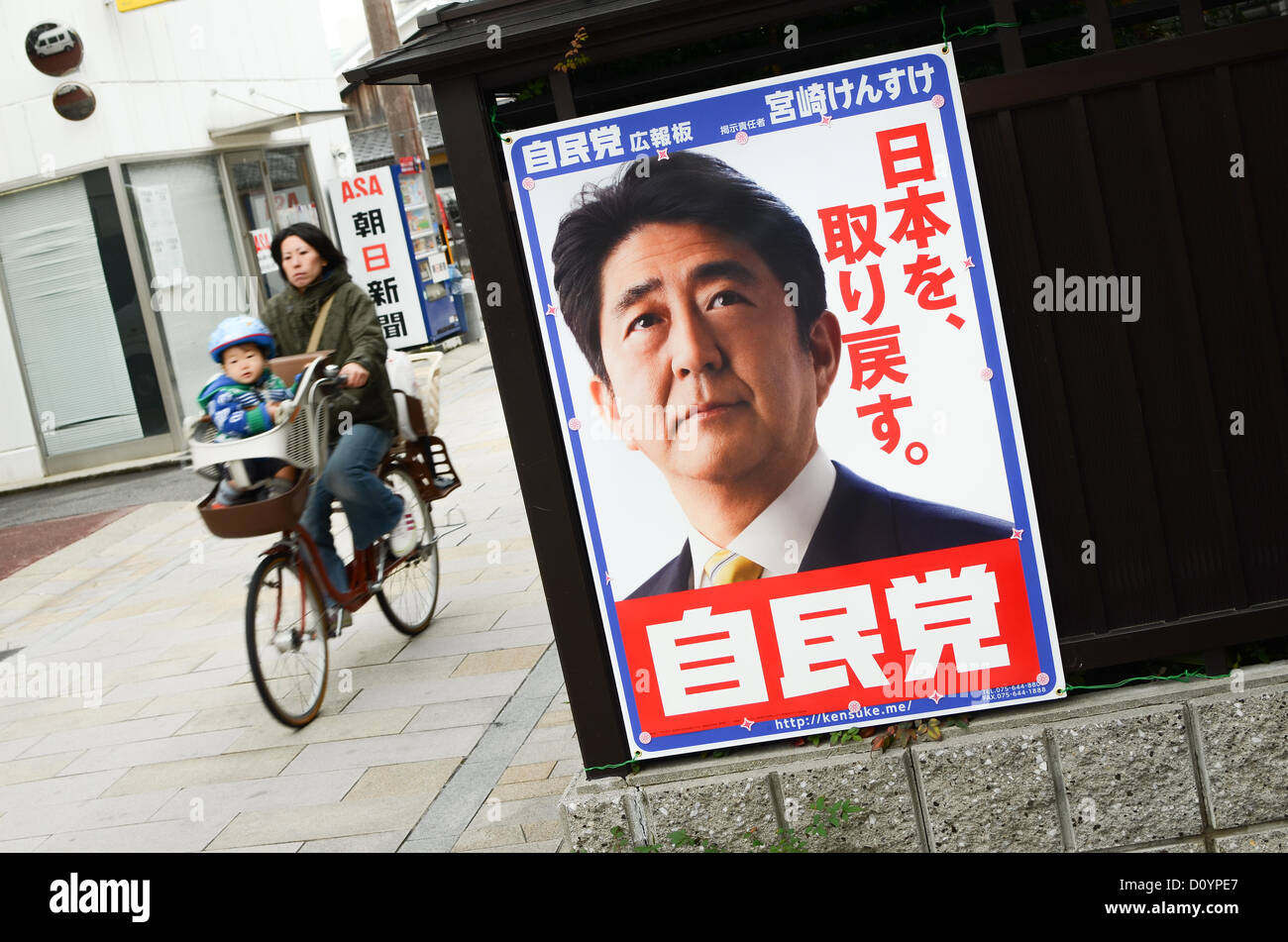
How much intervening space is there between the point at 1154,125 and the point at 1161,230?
0.86 feet

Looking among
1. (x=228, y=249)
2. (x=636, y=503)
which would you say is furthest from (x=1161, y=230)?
(x=228, y=249)

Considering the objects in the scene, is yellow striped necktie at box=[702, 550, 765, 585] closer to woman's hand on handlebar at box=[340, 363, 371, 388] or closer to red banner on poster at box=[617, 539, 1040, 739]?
red banner on poster at box=[617, 539, 1040, 739]

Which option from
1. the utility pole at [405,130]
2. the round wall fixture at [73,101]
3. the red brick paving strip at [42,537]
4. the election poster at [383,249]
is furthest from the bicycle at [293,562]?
the utility pole at [405,130]

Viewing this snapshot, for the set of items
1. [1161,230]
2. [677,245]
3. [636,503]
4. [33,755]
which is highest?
[677,245]

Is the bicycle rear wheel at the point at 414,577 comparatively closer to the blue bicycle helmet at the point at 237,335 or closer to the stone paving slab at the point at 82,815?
the blue bicycle helmet at the point at 237,335

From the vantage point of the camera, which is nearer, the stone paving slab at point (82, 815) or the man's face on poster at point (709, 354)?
the man's face on poster at point (709, 354)

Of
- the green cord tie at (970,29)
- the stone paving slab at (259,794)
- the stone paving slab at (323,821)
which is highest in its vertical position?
the green cord tie at (970,29)

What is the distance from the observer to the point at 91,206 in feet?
44.4

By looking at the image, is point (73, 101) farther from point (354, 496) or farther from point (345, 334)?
point (354, 496)

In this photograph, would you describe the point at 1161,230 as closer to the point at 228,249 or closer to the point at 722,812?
the point at 722,812

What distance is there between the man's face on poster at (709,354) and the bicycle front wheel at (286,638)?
2581 millimetres

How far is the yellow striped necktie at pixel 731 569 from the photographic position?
11.3 ft

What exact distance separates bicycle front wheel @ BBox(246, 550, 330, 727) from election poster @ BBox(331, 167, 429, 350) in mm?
10837

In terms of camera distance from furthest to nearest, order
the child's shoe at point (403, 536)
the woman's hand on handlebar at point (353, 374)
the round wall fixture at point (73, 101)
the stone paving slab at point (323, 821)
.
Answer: the round wall fixture at point (73, 101)
the child's shoe at point (403, 536)
the woman's hand on handlebar at point (353, 374)
the stone paving slab at point (323, 821)
